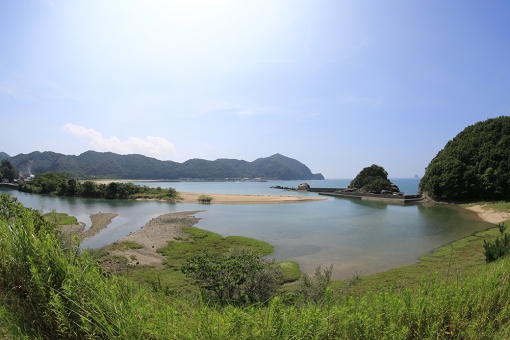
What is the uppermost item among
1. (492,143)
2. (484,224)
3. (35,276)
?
(492,143)

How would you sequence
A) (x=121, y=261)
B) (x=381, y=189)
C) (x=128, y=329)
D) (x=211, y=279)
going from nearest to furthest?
(x=128, y=329) → (x=211, y=279) → (x=121, y=261) → (x=381, y=189)

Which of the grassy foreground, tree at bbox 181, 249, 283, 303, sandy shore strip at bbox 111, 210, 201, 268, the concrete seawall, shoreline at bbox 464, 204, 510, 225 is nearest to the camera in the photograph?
tree at bbox 181, 249, 283, 303

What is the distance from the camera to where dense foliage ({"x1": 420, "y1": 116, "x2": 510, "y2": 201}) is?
54.6 meters

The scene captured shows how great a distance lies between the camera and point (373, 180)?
301 ft

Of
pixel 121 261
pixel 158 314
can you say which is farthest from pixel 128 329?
pixel 121 261

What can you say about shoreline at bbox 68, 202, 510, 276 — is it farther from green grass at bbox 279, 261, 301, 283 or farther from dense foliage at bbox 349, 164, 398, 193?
dense foliage at bbox 349, 164, 398, 193

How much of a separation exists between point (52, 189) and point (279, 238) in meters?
80.4

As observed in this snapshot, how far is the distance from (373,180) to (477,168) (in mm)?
34659

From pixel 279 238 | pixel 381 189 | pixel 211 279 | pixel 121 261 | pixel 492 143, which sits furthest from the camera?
pixel 381 189

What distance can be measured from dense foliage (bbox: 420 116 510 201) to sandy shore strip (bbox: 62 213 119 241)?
69.7 meters

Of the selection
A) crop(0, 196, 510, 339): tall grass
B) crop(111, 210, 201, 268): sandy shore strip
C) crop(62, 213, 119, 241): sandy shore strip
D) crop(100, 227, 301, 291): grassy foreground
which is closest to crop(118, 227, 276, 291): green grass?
crop(100, 227, 301, 291): grassy foreground

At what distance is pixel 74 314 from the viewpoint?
8.49ft

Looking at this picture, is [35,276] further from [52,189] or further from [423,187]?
[52,189]

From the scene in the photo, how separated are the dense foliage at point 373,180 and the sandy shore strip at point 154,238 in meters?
67.9
